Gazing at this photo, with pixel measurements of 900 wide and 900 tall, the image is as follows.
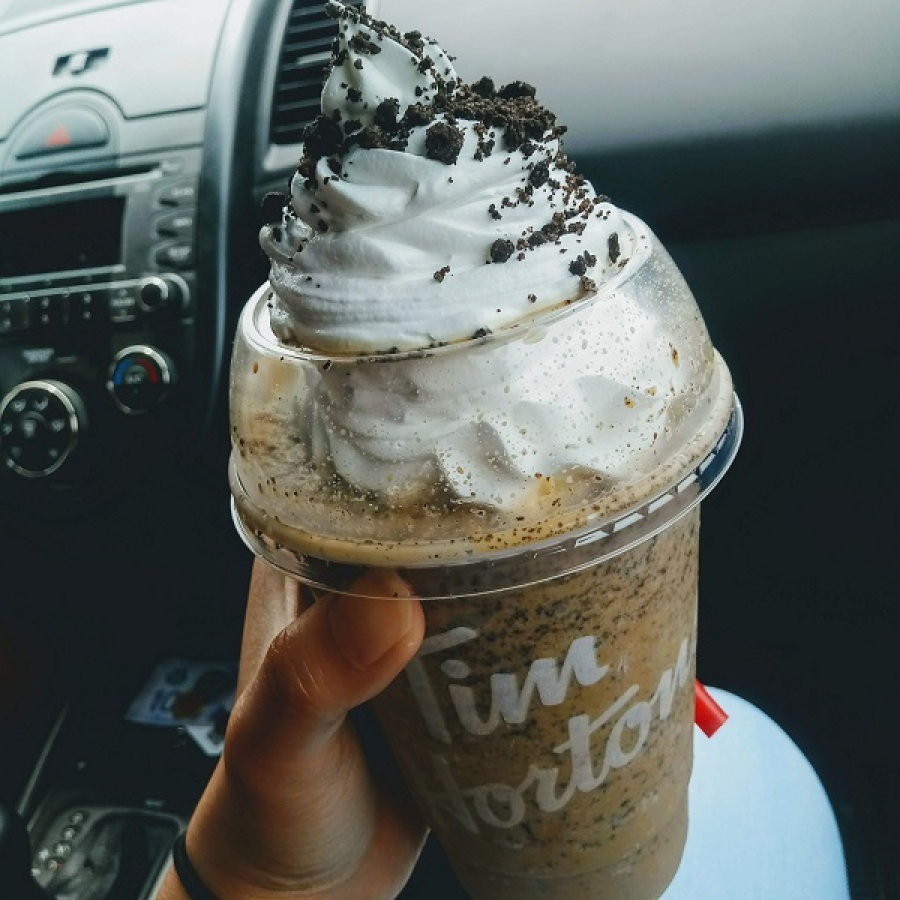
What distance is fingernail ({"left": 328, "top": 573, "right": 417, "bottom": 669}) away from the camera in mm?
691

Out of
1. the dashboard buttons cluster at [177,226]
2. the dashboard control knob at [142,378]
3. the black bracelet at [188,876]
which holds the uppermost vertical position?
the dashboard buttons cluster at [177,226]

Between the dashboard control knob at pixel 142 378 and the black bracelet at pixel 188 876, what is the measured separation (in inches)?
25.4

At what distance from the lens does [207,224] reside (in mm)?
1488

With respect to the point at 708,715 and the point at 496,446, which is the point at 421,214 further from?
the point at 708,715

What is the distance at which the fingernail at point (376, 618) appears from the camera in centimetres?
69

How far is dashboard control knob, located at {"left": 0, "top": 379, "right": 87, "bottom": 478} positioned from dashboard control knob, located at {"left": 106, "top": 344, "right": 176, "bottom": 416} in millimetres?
74

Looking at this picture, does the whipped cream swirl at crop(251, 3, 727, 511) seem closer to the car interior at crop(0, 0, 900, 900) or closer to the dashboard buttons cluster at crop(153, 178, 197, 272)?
the car interior at crop(0, 0, 900, 900)

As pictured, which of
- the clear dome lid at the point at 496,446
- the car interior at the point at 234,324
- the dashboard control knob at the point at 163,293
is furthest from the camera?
the dashboard control knob at the point at 163,293

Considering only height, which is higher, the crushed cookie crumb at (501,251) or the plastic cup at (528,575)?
the crushed cookie crumb at (501,251)

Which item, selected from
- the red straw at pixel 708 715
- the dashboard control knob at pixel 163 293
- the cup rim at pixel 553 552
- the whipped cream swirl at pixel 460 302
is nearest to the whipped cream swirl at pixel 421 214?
the whipped cream swirl at pixel 460 302

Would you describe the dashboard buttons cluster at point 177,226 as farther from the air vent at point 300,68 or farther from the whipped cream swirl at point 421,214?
the whipped cream swirl at point 421,214

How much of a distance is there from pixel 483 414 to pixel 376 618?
0.53ft

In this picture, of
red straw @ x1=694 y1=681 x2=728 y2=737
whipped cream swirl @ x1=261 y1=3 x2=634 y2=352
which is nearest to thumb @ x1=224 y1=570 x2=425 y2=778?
whipped cream swirl @ x1=261 y1=3 x2=634 y2=352

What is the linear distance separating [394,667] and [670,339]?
301mm
